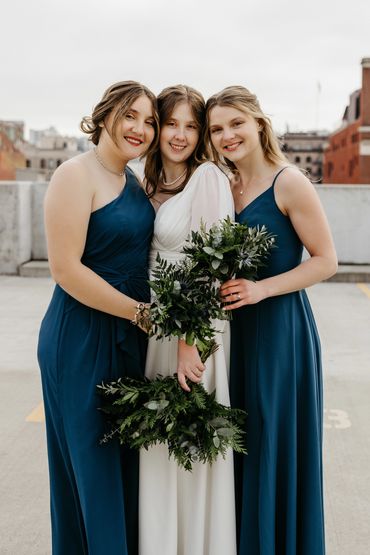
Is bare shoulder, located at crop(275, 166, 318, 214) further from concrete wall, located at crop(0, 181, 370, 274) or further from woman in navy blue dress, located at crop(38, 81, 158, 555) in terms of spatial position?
concrete wall, located at crop(0, 181, 370, 274)

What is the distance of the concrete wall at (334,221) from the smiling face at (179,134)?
8909 mm

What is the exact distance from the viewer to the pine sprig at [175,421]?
230 cm

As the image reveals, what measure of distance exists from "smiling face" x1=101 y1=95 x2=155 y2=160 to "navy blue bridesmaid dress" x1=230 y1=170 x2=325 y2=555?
48 cm

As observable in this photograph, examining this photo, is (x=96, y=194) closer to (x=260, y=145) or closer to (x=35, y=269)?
(x=260, y=145)

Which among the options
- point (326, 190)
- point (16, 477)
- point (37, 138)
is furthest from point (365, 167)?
point (37, 138)

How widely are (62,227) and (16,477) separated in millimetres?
2052

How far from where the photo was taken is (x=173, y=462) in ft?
8.34

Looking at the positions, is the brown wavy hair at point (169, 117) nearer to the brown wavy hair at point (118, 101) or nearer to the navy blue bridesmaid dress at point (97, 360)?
the brown wavy hair at point (118, 101)

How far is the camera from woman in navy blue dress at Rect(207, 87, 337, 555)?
8.13 feet

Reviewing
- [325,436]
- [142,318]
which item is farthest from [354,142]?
[142,318]

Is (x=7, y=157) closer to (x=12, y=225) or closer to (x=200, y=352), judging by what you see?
(x=12, y=225)

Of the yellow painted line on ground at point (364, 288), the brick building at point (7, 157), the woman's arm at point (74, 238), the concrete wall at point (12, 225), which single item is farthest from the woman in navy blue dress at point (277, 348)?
the brick building at point (7, 157)

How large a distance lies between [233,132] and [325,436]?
8.59 ft

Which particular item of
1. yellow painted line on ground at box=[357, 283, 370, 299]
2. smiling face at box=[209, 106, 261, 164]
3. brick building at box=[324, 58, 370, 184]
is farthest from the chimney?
smiling face at box=[209, 106, 261, 164]
